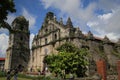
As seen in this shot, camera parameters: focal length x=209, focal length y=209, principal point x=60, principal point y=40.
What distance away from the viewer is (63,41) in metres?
41.3

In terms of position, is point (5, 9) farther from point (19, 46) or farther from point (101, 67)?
point (19, 46)

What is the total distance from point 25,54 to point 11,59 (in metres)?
4.96

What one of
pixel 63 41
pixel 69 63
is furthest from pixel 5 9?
pixel 63 41

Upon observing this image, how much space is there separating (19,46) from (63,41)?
22773 millimetres

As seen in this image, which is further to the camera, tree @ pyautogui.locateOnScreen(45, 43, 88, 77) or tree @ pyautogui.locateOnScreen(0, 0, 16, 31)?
tree @ pyautogui.locateOnScreen(45, 43, 88, 77)

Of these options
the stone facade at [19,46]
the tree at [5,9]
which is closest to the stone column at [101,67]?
the tree at [5,9]

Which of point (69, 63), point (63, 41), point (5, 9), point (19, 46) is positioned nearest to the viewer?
point (5, 9)

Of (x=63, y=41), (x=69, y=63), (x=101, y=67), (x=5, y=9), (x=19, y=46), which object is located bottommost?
(x=101, y=67)

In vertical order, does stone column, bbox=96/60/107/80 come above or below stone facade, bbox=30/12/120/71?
below

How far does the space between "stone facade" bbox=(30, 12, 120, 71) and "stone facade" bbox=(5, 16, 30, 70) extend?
9.21m

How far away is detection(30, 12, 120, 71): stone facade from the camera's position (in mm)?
39875

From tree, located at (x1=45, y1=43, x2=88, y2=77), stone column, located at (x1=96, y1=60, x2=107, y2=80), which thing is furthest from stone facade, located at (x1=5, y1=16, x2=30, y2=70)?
tree, located at (x1=45, y1=43, x2=88, y2=77)

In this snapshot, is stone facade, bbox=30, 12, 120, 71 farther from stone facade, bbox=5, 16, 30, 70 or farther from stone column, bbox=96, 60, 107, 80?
stone facade, bbox=5, 16, 30, 70

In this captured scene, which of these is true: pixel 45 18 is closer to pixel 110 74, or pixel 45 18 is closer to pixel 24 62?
pixel 24 62
